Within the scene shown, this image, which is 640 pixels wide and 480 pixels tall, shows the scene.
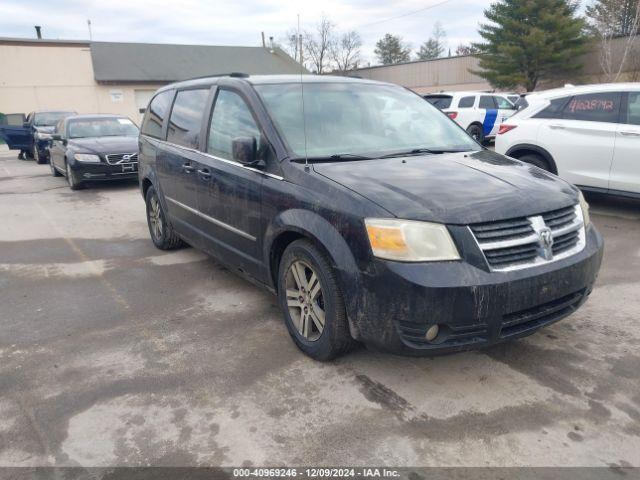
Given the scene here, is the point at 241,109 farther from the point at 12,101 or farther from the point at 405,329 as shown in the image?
the point at 12,101

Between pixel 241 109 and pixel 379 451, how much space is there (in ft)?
8.70

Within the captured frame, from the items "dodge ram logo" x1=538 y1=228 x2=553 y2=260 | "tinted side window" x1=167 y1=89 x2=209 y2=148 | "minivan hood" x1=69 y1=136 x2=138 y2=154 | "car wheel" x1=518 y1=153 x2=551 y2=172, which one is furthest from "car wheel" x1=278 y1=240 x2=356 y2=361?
"minivan hood" x1=69 y1=136 x2=138 y2=154

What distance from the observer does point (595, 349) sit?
344 cm

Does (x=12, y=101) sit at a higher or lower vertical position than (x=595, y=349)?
higher

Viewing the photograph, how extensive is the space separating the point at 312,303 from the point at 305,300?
88mm

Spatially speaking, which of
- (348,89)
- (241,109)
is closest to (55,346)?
(241,109)

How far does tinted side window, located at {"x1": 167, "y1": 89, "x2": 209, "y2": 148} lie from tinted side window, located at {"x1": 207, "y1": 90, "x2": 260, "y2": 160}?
27 centimetres

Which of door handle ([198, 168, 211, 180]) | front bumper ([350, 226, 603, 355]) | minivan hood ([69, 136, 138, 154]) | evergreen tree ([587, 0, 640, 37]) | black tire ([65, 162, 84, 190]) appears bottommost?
black tire ([65, 162, 84, 190])

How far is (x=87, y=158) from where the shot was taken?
1041 cm

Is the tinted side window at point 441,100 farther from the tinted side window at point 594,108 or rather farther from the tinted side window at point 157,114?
the tinted side window at point 157,114

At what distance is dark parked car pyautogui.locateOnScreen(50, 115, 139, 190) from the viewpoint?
10.4 metres

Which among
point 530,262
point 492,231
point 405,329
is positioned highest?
point 492,231

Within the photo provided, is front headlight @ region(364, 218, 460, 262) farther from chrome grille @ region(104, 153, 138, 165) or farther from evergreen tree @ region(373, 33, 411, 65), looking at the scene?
evergreen tree @ region(373, 33, 411, 65)

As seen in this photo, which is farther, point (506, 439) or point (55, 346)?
point (55, 346)
